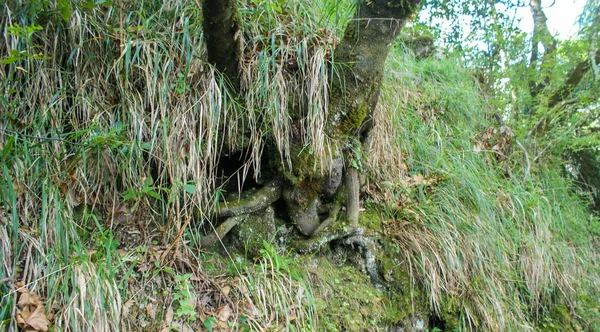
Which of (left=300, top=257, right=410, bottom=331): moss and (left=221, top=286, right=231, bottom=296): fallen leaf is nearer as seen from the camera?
(left=221, top=286, right=231, bottom=296): fallen leaf

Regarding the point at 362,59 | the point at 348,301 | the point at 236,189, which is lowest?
the point at 348,301

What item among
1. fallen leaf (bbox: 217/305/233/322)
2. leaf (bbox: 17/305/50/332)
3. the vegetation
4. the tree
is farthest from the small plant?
leaf (bbox: 17/305/50/332)

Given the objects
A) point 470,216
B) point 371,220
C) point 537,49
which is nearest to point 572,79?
point 537,49

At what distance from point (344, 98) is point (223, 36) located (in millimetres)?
816

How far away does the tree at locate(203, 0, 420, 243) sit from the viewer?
2.41 m

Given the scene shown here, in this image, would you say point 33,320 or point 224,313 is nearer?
point 33,320

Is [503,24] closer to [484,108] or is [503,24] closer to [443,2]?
[443,2]

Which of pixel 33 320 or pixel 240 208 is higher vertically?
pixel 240 208

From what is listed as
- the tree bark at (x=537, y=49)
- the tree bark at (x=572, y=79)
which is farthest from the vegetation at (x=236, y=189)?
the tree bark at (x=537, y=49)

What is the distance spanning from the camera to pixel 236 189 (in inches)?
102

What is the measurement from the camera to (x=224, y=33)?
7.06 ft

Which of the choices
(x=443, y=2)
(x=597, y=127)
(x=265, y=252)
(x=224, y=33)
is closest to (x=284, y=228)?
(x=265, y=252)

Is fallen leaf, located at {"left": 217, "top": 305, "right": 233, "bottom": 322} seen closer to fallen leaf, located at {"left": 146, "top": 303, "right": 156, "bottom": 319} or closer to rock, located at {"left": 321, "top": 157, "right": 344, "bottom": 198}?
fallen leaf, located at {"left": 146, "top": 303, "right": 156, "bottom": 319}

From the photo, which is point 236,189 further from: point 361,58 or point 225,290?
point 361,58
